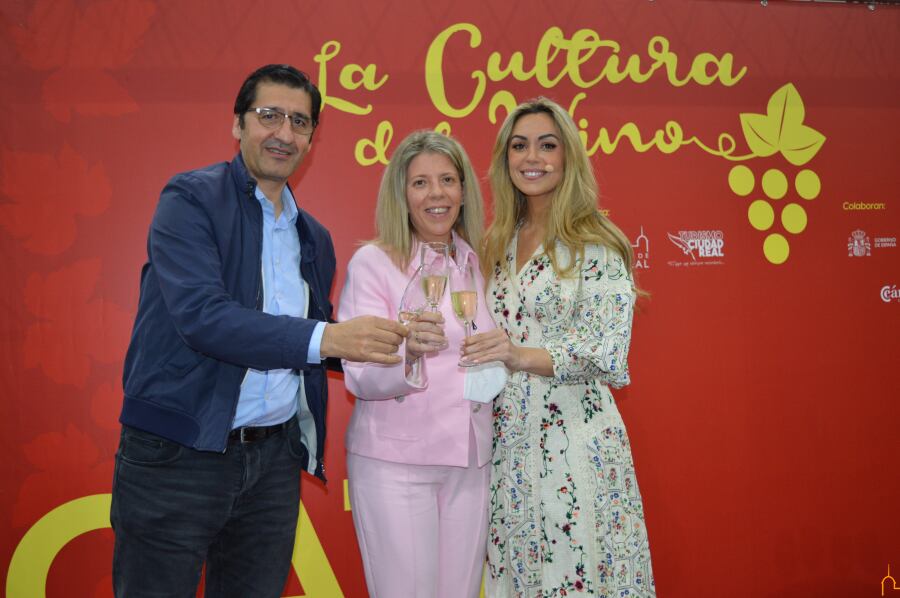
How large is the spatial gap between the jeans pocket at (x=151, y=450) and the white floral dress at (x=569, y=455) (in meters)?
1.03

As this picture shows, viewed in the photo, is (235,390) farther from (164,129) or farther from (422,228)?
(164,129)

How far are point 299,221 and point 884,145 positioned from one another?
11.1 ft

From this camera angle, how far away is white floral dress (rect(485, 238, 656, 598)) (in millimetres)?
2170

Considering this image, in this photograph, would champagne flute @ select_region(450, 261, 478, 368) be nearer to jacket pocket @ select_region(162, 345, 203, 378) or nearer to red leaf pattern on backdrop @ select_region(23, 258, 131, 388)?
jacket pocket @ select_region(162, 345, 203, 378)

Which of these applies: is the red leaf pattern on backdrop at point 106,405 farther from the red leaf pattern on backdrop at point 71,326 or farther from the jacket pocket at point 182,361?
the jacket pocket at point 182,361

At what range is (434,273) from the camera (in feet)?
5.89

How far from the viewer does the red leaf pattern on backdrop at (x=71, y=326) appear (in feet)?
10.4

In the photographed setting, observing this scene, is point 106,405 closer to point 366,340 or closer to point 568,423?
point 366,340

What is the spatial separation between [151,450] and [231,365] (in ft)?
1.06

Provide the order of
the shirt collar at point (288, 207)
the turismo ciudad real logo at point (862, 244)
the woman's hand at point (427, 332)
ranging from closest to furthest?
the woman's hand at point (427, 332) < the shirt collar at point (288, 207) < the turismo ciudad real logo at point (862, 244)

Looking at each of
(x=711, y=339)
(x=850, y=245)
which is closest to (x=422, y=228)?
(x=711, y=339)

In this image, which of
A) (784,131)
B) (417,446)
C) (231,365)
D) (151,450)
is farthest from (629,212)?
(151,450)

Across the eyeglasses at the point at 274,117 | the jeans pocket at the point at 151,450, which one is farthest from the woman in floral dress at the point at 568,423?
the jeans pocket at the point at 151,450

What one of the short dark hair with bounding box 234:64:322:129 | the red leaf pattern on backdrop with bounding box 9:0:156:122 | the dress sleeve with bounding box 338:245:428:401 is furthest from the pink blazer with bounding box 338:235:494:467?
the red leaf pattern on backdrop with bounding box 9:0:156:122
